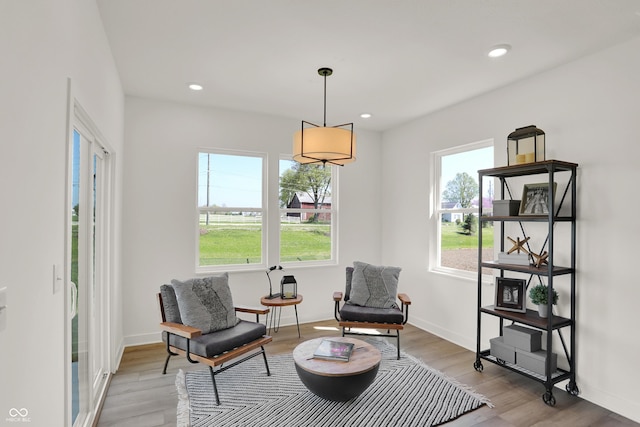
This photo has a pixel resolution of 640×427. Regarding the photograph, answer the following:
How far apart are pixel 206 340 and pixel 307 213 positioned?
2448 mm

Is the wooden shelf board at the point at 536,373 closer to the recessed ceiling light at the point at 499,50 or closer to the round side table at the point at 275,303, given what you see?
the round side table at the point at 275,303

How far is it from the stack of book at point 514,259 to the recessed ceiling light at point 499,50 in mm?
1686

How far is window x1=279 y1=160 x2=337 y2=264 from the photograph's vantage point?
189 inches

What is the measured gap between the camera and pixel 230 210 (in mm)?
4488

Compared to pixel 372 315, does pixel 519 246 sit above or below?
above

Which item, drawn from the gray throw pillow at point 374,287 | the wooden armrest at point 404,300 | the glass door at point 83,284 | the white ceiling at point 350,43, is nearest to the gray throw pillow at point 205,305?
the glass door at point 83,284

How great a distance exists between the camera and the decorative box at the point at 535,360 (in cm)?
287

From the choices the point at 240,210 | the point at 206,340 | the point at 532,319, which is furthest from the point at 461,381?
the point at 240,210

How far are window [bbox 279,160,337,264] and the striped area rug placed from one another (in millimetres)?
1837

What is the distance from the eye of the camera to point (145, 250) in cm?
398

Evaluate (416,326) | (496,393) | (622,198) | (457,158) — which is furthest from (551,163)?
(416,326)

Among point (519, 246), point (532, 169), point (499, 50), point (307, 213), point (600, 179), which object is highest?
point (499, 50)

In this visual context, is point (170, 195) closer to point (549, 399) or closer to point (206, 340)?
point (206, 340)

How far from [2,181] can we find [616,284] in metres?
3.63
